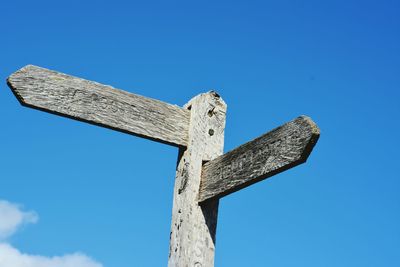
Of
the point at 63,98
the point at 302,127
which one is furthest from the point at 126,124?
the point at 302,127

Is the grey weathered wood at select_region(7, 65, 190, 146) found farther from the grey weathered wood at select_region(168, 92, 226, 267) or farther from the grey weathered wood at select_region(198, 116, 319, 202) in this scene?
the grey weathered wood at select_region(198, 116, 319, 202)

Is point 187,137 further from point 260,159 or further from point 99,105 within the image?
point 260,159

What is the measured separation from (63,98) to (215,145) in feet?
3.00

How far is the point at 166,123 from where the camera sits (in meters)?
3.64

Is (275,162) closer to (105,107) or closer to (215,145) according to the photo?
(215,145)

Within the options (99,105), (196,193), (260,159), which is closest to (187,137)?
(196,193)

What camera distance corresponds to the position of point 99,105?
136 inches

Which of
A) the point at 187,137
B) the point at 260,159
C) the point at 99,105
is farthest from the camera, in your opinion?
the point at 187,137

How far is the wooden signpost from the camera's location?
3172mm

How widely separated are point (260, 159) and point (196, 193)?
1.84ft

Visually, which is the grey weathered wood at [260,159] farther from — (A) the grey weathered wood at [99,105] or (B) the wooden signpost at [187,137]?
(A) the grey weathered wood at [99,105]

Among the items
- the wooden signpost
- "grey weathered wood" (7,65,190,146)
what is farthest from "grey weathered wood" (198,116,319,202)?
"grey weathered wood" (7,65,190,146)

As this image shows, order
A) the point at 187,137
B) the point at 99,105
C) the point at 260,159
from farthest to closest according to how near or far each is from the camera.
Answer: the point at 187,137 → the point at 99,105 → the point at 260,159

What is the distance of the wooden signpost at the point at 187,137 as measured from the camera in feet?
10.4
